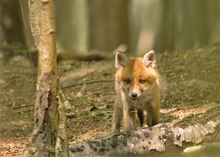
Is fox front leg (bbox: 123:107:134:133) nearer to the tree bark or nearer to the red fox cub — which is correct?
the red fox cub

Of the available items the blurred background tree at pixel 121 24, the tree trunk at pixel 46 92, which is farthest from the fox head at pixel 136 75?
the blurred background tree at pixel 121 24

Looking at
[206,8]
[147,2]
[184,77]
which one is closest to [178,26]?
[206,8]

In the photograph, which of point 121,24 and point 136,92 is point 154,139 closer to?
point 136,92

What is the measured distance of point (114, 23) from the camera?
20.7 m

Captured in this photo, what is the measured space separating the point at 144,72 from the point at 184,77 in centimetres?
348

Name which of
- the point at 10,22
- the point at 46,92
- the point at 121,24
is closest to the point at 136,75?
the point at 46,92

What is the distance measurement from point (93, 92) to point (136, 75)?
3.18 metres

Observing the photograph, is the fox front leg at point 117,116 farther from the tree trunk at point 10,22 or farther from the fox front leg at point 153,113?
the tree trunk at point 10,22

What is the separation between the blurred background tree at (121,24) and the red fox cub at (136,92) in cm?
661

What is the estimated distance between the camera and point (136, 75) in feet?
28.3

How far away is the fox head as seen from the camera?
8.52 m

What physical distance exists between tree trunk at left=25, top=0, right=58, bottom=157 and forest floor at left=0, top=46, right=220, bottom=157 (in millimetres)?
1318

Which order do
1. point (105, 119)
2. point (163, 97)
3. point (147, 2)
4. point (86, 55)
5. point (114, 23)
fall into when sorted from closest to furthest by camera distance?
1. point (105, 119)
2. point (163, 97)
3. point (86, 55)
4. point (114, 23)
5. point (147, 2)

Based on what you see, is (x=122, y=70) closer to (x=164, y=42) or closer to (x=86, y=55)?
(x=86, y=55)
